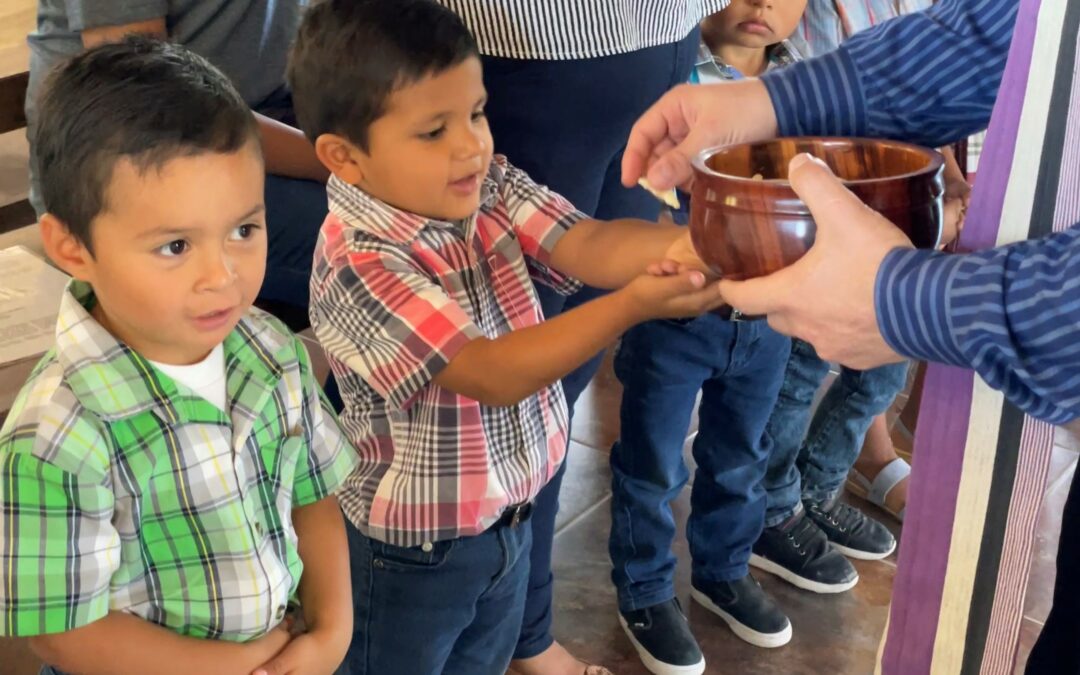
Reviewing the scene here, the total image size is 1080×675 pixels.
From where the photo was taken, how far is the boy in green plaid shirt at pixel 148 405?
914 mm

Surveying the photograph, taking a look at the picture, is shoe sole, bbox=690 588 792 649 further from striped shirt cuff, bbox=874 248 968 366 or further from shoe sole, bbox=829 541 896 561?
striped shirt cuff, bbox=874 248 968 366

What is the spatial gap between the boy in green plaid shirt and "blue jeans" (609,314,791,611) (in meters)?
0.81

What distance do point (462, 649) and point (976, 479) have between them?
27.2 inches

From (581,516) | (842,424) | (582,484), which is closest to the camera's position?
(842,424)

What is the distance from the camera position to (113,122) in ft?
3.06

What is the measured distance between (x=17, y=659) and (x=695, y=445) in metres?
1.14

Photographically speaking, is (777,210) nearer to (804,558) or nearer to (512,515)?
(512,515)

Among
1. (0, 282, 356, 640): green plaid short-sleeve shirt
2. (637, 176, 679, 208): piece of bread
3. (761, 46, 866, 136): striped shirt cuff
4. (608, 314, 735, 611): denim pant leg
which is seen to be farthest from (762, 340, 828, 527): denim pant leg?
(0, 282, 356, 640): green plaid short-sleeve shirt

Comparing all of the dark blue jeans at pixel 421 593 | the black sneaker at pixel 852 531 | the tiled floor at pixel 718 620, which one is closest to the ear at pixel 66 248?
the dark blue jeans at pixel 421 593

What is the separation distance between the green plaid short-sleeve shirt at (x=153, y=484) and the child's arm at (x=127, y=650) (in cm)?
2

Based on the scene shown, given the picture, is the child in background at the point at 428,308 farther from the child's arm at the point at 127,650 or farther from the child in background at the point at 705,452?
the child in background at the point at 705,452

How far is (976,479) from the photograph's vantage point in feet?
3.05

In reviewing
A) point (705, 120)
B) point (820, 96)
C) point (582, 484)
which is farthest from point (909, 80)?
point (582, 484)

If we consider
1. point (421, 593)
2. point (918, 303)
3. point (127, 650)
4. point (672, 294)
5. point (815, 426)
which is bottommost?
point (815, 426)
